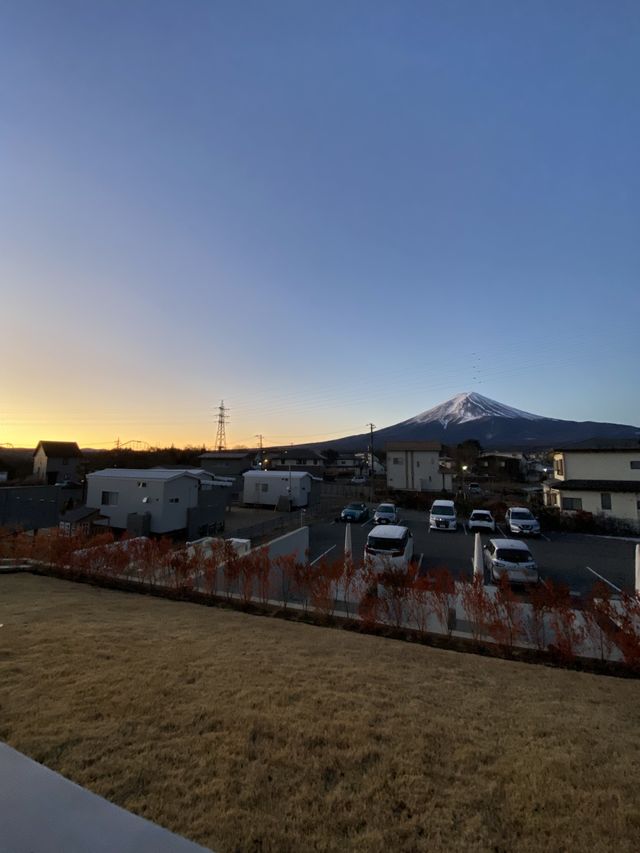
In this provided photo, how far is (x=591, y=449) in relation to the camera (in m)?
23.0

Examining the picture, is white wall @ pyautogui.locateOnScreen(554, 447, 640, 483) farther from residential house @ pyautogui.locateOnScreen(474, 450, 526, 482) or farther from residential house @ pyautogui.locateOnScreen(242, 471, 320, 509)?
residential house @ pyautogui.locateOnScreen(474, 450, 526, 482)

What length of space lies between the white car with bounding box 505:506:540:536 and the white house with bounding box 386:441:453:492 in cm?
1895

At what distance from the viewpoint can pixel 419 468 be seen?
39.4 metres

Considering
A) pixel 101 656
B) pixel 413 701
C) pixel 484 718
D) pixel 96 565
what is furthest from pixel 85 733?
pixel 96 565

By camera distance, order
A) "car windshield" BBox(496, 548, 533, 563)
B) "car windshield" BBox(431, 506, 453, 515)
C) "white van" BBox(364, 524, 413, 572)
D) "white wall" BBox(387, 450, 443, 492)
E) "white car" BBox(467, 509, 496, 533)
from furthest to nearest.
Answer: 1. "white wall" BBox(387, 450, 443, 492)
2. "car windshield" BBox(431, 506, 453, 515)
3. "white car" BBox(467, 509, 496, 533)
4. "white van" BBox(364, 524, 413, 572)
5. "car windshield" BBox(496, 548, 533, 563)

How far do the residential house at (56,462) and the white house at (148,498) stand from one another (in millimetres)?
25800

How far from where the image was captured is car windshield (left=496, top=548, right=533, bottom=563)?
436 inches

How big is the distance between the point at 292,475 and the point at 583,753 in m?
27.7

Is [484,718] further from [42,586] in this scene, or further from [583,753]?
[42,586]

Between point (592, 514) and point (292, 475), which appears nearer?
point (592, 514)

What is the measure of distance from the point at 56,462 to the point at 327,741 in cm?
4774

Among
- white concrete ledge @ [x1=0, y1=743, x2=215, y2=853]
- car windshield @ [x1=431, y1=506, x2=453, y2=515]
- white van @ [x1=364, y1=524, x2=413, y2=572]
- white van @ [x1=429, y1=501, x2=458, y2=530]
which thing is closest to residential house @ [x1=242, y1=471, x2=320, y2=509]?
car windshield @ [x1=431, y1=506, x2=453, y2=515]

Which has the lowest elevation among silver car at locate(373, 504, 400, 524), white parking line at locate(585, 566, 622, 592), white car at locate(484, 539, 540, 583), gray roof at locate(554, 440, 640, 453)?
white parking line at locate(585, 566, 622, 592)

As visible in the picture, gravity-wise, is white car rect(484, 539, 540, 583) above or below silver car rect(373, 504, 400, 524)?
above
